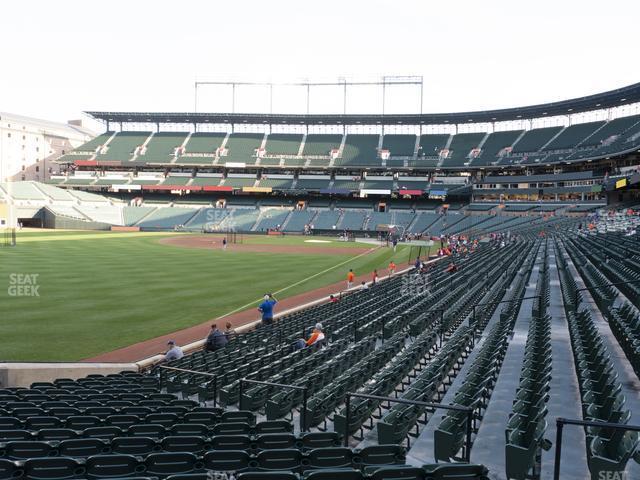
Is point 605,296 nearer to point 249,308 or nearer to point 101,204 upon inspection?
point 249,308

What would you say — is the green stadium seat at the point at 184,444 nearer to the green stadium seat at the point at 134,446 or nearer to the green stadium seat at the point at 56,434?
the green stadium seat at the point at 134,446

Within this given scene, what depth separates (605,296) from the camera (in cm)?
1658

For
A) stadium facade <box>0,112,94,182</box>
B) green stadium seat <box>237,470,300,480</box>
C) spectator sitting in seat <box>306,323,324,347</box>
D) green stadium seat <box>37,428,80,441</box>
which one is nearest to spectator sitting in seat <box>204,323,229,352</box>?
spectator sitting in seat <box>306,323,324,347</box>

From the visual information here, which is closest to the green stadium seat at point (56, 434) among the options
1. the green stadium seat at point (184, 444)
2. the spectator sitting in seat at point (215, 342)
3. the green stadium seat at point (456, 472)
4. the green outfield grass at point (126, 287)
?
the green stadium seat at point (184, 444)

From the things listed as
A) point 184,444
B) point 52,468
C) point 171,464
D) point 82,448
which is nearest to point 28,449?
point 82,448

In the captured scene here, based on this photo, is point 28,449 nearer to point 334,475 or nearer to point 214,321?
point 334,475

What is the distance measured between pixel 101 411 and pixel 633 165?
7127cm

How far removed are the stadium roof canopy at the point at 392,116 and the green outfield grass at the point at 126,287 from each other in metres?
46.2

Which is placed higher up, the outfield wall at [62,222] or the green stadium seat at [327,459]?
the outfield wall at [62,222]

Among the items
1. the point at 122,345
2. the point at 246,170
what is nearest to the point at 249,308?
the point at 122,345

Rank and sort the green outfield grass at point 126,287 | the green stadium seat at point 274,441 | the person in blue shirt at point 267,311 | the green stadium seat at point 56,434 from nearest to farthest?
the green stadium seat at point 274,441 < the green stadium seat at point 56,434 < the green outfield grass at point 126,287 < the person in blue shirt at point 267,311

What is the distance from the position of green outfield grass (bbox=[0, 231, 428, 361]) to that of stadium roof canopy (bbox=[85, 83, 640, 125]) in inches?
1819

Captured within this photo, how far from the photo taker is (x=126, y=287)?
27.8 metres

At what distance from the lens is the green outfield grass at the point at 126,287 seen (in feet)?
59.2
